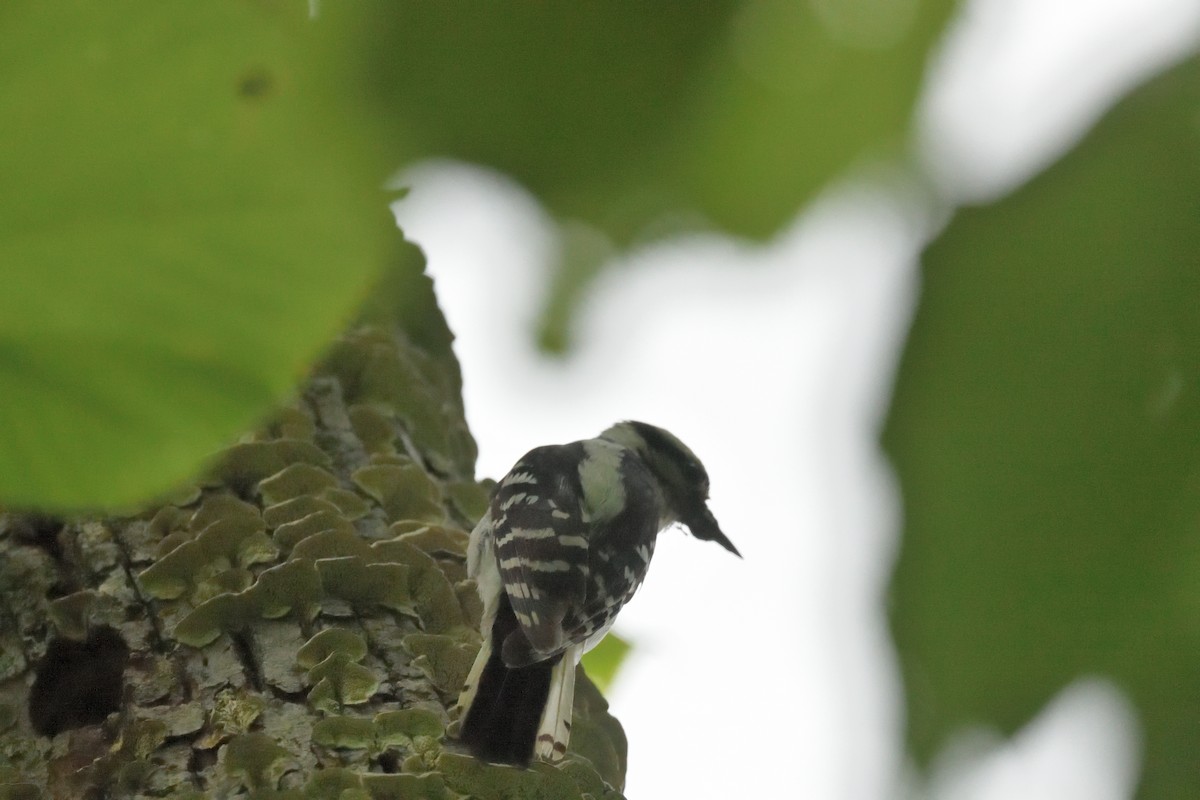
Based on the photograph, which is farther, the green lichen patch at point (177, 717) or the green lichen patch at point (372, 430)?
the green lichen patch at point (372, 430)

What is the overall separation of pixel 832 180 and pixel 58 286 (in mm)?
286

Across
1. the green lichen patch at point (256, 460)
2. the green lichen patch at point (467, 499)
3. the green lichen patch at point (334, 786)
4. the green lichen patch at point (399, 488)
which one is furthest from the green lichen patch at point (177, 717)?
the green lichen patch at point (467, 499)

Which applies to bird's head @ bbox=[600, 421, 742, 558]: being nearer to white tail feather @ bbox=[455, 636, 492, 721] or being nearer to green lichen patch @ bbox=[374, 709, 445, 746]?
white tail feather @ bbox=[455, 636, 492, 721]

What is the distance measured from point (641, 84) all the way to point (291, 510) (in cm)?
157

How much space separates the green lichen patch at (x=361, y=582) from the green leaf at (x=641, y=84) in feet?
4.55

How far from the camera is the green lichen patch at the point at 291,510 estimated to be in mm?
1890

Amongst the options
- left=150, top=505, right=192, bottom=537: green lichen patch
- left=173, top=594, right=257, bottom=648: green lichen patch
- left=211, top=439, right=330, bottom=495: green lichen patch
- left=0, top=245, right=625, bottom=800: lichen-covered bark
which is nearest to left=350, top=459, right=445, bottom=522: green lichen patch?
left=0, top=245, right=625, bottom=800: lichen-covered bark

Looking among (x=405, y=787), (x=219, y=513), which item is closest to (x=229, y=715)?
(x=405, y=787)

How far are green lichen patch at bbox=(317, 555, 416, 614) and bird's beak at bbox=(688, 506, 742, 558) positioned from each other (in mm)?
2074

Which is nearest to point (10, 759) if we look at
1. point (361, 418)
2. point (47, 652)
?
point (47, 652)

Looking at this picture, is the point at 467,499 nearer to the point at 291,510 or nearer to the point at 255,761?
the point at 291,510

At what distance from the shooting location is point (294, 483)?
1.98 meters

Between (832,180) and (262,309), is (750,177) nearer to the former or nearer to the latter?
(832,180)

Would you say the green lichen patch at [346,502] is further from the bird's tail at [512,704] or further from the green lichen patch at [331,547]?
the bird's tail at [512,704]
